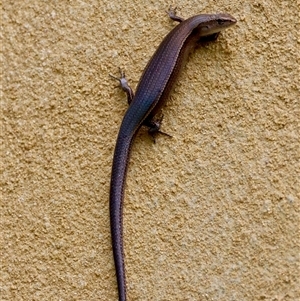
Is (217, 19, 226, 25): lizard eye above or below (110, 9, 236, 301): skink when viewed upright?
above

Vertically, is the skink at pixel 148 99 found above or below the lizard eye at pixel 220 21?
below

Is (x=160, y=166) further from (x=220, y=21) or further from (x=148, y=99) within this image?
(x=220, y=21)

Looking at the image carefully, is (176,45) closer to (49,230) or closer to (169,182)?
(169,182)

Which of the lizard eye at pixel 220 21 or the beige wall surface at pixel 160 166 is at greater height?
the lizard eye at pixel 220 21

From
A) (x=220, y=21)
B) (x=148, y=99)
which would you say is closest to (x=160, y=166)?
(x=148, y=99)

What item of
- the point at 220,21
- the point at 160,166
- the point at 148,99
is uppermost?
the point at 220,21
